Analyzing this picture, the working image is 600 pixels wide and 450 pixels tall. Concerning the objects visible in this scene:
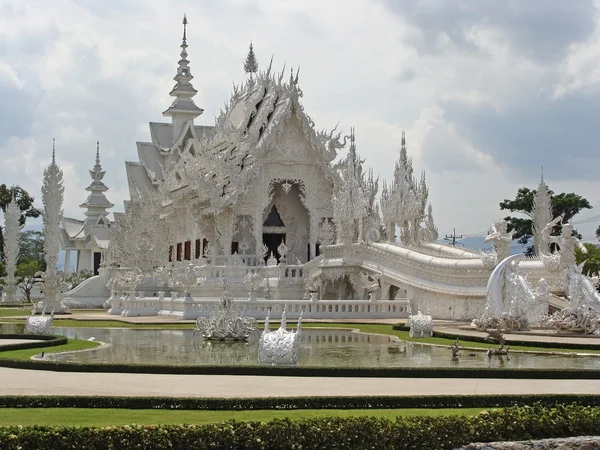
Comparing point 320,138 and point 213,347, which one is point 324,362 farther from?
point 320,138

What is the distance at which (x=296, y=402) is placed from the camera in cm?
1016

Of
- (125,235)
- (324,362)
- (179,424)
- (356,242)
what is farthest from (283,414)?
(125,235)

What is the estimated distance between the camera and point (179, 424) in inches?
343

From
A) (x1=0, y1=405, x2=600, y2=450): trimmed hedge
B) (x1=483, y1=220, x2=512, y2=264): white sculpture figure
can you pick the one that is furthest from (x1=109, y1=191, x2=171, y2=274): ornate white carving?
(x1=0, y1=405, x2=600, y2=450): trimmed hedge

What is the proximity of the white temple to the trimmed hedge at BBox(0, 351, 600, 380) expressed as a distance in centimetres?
1190

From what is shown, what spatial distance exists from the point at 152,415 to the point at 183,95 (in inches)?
1960

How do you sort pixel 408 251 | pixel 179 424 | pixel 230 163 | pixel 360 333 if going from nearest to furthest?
pixel 179 424, pixel 360 333, pixel 408 251, pixel 230 163

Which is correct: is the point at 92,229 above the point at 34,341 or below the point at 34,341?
above

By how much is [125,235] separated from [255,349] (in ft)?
95.4

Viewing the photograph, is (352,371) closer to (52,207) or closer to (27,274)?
(52,207)

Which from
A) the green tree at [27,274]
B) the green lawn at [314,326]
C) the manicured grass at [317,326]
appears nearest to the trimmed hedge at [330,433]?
the manicured grass at [317,326]

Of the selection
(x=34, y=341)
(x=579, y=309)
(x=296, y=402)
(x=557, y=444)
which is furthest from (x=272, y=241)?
(x=557, y=444)

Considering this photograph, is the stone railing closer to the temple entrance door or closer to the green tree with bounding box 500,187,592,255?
the temple entrance door

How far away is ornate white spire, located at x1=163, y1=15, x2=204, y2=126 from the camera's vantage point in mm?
56969
